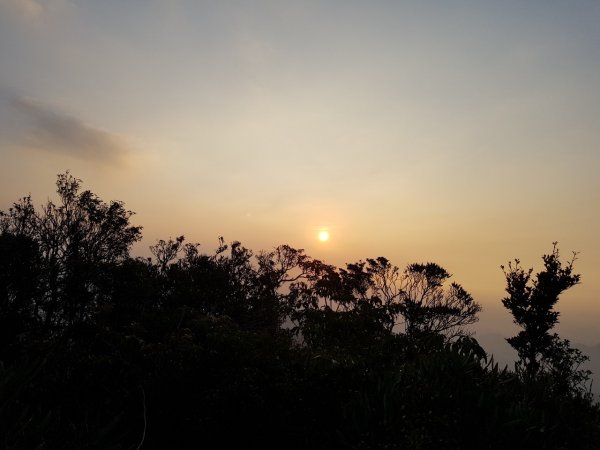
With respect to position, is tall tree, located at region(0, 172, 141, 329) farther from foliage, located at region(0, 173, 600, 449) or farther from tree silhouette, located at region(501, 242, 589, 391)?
tree silhouette, located at region(501, 242, 589, 391)

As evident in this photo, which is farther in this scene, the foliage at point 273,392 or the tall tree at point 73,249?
the tall tree at point 73,249

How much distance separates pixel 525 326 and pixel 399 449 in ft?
101

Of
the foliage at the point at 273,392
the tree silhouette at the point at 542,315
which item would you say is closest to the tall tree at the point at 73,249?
the foliage at the point at 273,392

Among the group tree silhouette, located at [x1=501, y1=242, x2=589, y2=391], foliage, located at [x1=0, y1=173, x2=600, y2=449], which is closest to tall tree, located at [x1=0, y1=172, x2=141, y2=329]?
foliage, located at [x1=0, y1=173, x2=600, y2=449]

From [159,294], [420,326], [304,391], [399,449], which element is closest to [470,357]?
[399,449]

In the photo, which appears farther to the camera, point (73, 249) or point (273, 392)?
point (73, 249)

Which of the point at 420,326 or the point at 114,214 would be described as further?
the point at 420,326

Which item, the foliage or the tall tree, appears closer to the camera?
the foliage

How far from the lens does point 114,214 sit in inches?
1223

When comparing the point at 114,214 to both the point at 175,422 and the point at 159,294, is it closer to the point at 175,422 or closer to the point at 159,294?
the point at 159,294

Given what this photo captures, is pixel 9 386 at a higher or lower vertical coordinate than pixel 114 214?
lower

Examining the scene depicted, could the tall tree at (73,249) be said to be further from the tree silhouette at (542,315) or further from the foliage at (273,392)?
the tree silhouette at (542,315)

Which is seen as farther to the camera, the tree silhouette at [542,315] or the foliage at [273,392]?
the tree silhouette at [542,315]

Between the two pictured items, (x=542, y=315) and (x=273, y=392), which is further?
(x=542, y=315)
